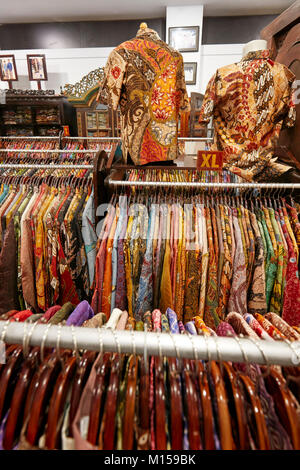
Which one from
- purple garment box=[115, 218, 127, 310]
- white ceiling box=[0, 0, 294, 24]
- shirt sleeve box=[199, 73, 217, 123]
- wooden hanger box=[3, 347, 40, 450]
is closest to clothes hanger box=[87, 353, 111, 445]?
wooden hanger box=[3, 347, 40, 450]

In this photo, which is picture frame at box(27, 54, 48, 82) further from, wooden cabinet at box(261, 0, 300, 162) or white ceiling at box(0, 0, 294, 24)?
wooden cabinet at box(261, 0, 300, 162)

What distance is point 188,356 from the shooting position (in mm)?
477

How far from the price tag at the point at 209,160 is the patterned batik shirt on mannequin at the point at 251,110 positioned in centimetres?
48

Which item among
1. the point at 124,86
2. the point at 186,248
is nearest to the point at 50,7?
the point at 124,86

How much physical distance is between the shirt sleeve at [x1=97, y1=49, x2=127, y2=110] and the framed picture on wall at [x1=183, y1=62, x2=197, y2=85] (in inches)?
127

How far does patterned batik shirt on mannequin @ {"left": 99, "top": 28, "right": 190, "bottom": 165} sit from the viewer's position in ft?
4.95

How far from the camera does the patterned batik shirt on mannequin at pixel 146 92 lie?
4.95 ft

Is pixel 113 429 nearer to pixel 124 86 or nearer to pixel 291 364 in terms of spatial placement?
pixel 291 364

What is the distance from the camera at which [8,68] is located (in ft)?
13.8

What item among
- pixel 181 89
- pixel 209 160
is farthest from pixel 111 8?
pixel 209 160

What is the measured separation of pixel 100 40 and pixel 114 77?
148 inches

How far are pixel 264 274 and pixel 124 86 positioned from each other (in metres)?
1.40

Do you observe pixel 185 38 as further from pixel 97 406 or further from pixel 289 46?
pixel 97 406

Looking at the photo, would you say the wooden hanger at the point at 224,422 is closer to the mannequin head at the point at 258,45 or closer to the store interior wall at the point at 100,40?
the mannequin head at the point at 258,45
